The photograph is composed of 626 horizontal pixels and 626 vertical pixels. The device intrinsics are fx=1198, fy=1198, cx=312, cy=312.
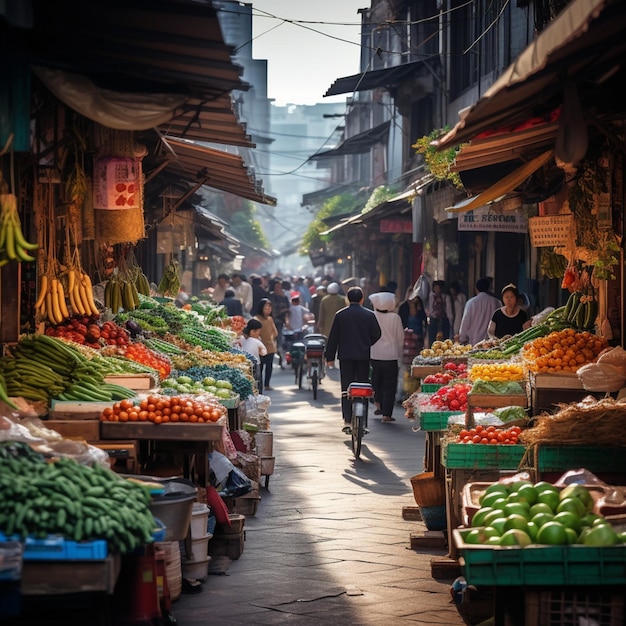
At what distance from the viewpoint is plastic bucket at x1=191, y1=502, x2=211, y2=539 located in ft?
25.2

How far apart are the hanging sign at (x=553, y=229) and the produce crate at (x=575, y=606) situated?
5845 millimetres

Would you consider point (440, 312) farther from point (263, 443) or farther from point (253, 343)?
point (263, 443)

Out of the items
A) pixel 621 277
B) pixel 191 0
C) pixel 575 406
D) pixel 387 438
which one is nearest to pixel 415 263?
pixel 387 438

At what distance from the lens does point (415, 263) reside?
28781mm

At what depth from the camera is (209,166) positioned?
1302cm

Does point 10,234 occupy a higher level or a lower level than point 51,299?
higher

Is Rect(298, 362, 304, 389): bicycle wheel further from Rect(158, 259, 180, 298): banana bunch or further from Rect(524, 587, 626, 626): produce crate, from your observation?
Rect(524, 587, 626, 626): produce crate

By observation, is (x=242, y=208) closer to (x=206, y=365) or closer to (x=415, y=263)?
(x=415, y=263)

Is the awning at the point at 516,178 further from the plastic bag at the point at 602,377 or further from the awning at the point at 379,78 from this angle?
the awning at the point at 379,78

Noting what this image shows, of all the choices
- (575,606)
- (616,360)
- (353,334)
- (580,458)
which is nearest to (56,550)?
(575,606)

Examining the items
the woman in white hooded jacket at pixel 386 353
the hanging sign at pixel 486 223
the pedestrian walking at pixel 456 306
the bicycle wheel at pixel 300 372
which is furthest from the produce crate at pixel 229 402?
the bicycle wheel at pixel 300 372

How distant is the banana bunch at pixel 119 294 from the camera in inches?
460

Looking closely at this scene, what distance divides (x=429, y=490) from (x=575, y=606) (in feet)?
13.1

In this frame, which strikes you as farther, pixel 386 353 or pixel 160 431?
pixel 386 353
